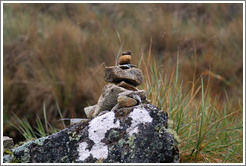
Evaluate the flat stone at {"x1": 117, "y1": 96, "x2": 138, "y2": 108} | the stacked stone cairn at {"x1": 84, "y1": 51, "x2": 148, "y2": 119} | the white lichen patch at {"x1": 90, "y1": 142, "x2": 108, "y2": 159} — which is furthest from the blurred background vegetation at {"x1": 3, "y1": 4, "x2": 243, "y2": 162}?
the white lichen patch at {"x1": 90, "y1": 142, "x2": 108, "y2": 159}

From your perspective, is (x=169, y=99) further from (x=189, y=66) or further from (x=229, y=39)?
(x=229, y=39)

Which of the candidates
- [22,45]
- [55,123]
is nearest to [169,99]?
[55,123]

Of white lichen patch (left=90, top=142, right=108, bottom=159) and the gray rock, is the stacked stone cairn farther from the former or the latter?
white lichen patch (left=90, top=142, right=108, bottom=159)

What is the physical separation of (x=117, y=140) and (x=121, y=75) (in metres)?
0.48

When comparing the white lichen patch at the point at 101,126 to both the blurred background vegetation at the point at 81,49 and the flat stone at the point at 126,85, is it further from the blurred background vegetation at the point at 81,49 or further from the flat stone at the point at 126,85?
the blurred background vegetation at the point at 81,49

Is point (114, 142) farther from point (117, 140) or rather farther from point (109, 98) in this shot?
point (109, 98)

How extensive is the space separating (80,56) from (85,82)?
867mm

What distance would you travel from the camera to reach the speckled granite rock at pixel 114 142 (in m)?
1.88

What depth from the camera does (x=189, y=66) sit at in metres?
6.83

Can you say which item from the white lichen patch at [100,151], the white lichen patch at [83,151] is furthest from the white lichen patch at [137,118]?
the white lichen patch at [83,151]

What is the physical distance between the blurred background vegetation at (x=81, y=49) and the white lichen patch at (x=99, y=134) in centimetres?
305

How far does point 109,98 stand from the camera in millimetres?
2145

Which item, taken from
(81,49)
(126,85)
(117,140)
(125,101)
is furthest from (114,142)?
(81,49)

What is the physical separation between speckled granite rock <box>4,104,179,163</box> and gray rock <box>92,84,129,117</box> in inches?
5.6
